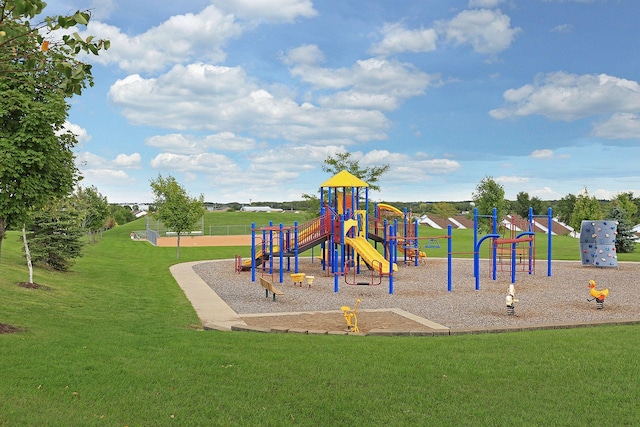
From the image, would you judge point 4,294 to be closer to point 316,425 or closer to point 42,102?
point 42,102

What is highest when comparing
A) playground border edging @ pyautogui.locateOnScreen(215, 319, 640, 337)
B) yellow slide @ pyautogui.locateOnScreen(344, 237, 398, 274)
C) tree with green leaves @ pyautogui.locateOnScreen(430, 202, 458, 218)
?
tree with green leaves @ pyautogui.locateOnScreen(430, 202, 458, 218)

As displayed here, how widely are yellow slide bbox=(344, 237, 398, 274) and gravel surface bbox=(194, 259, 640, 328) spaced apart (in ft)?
2.53

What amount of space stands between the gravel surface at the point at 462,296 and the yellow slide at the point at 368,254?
0.77 m

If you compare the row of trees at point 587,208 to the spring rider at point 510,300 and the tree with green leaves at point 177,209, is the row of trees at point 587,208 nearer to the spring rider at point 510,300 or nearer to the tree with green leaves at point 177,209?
the tree with green leaves at point 177,209

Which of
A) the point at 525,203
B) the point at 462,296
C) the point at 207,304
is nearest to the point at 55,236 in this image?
the point at 207,304

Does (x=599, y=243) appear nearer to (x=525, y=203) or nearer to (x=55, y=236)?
(x=55, y=236)

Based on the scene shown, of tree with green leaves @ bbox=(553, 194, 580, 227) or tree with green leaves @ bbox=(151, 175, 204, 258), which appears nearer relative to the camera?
tree with green leaves @ bbox=(151, 175, 204, 258)

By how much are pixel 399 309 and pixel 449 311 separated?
52.7 inches

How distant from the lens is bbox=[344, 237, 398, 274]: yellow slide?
22.6 m

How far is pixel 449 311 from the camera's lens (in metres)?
15.0

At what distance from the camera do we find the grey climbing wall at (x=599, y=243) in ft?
91.0

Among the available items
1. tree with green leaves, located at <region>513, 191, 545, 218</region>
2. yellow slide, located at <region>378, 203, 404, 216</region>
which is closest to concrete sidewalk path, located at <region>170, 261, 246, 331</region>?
yellow slide, located at <region>378, 203, 404, 216</region>

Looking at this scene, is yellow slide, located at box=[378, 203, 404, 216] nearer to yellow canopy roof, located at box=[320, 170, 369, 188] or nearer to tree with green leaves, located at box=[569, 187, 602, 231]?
yellow canopy roof, located at box=[320, 170, 369, 188]

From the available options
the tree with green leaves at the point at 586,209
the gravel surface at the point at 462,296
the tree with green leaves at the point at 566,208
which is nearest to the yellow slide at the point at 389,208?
the gravel surface at the point at 462,296
